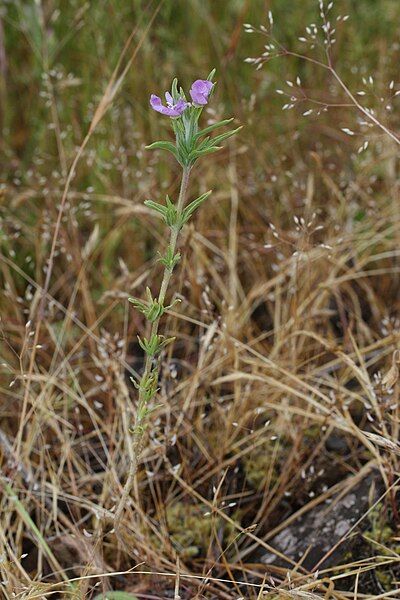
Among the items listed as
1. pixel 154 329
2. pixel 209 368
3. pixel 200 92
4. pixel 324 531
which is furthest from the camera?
pixel 209 368

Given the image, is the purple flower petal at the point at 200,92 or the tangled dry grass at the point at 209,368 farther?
the tangled dry grass at the point at 209,368

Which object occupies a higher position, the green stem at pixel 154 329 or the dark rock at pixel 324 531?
the green stem at pixel 154 329

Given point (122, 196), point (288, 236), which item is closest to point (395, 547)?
point (288, 236)

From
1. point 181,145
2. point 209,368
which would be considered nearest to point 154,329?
point 181,145

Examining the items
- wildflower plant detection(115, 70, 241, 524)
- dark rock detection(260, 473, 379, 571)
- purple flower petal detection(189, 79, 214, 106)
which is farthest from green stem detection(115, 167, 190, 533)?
dark rock detection(260, 473, 379, 571)

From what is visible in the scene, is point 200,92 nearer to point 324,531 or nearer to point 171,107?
point 171,107

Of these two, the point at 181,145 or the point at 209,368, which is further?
the point at 209,368

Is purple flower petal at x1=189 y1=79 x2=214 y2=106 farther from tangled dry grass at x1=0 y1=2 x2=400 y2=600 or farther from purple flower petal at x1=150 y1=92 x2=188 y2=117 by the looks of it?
tangled dry grass at x1=0 y1=2 x2=400 y2=600

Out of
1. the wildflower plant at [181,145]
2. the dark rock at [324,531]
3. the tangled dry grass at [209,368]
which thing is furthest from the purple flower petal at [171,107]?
the dark rock at [324,531]

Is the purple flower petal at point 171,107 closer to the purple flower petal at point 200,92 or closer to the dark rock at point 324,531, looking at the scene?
the purple flower petal at point 200,92

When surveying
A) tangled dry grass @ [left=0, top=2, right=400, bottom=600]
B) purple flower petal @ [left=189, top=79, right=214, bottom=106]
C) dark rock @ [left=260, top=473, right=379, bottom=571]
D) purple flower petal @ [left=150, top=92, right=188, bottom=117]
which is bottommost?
dark rock @ [left=260, top=473, right=379, bottom=571]
